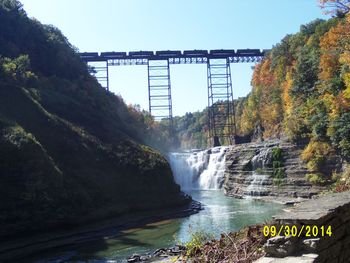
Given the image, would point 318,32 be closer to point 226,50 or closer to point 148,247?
point 226,50

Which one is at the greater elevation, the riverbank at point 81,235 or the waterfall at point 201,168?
the waterfall at point 201,168

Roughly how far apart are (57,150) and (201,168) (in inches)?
918

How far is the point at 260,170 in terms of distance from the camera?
122 feet

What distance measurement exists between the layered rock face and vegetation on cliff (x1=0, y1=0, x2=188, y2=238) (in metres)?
7.32

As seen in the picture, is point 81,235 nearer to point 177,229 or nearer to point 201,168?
point 177,229

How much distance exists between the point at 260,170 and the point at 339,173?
8416mm

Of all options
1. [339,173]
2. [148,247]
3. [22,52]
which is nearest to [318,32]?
[339,173]

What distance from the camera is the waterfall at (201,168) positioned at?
4650 cm

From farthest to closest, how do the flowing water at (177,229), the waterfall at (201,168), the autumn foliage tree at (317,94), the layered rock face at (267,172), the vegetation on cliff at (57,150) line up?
the waterfall at (201,168) < the layered rock face at (267,172) < the autumn foliage tree at (317,94) < the vegetation on cliff at (57,150) < the flowing water at (177,229)

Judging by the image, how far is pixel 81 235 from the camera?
880 inches

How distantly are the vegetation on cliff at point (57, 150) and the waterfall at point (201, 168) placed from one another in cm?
943

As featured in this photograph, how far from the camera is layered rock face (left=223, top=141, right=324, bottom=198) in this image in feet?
107

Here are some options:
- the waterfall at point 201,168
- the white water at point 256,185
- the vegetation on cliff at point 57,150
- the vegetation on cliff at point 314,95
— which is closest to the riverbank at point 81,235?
the vegetation on cliff at point 57,150

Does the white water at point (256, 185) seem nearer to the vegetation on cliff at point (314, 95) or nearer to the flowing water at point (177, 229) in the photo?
the flowing water at point (177, 229)
